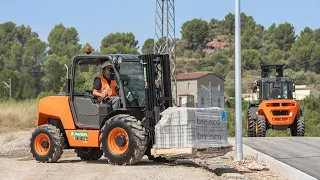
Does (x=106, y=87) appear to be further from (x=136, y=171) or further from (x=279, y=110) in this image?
(x=279, y=110)

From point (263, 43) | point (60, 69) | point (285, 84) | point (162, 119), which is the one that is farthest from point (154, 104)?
point (263, 43)

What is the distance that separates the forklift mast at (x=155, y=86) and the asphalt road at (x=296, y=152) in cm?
353

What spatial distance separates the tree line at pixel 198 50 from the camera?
122125 millimetres

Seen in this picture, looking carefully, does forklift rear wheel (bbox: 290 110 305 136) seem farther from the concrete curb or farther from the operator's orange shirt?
the operator's orange shirt

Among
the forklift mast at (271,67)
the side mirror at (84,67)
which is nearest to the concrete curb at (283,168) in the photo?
the side mirror at (84,67)

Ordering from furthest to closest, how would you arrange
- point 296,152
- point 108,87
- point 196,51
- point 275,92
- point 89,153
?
point 196,51
point 275,92
point 296,152
point 89,153
point 108,87

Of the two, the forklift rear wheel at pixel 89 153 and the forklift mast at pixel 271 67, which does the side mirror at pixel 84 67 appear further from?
the forklift mast at pixel 271 67

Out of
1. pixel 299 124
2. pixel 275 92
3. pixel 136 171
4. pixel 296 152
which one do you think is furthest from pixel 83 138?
pixel 299 124

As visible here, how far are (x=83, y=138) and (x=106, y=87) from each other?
135cm

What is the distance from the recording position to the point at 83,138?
14766 millimetres

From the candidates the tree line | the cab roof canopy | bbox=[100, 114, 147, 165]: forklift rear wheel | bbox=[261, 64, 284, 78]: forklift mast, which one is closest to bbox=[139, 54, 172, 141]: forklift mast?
the cab roof canopy

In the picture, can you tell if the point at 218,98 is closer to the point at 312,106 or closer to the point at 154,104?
the point at 312,106

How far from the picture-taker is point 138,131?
13.6 metres

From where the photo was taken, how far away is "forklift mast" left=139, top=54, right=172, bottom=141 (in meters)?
14.0
